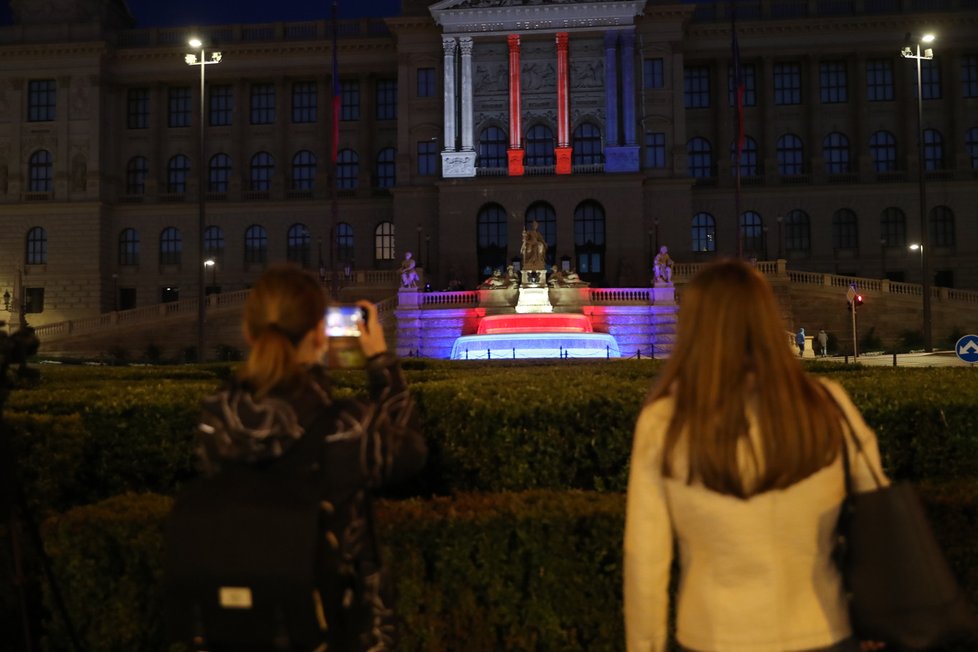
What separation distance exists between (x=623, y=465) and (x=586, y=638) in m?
2.06

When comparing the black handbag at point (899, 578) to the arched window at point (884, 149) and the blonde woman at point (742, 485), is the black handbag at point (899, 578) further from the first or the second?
the arched window at point (884, 149)

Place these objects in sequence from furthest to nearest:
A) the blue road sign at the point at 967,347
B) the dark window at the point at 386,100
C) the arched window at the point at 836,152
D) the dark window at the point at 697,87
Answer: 1. the dark window at the point at 386,100
2. the dark window at the point at 697,87
3. the arched window at the point at 836,152
4. the blue road sign at the point at 967,347

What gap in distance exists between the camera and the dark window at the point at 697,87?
6175 cm

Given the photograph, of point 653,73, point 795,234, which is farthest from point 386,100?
point 795,234

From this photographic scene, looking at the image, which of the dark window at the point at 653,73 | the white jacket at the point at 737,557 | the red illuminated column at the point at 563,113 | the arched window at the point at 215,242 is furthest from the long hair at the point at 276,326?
the arched window at the point at 215,242

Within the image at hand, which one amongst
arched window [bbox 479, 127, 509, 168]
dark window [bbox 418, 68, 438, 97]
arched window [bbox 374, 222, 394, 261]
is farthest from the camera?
arched window [bbox 374, 222, 394, 261]

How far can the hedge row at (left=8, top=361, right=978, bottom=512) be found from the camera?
258 inches

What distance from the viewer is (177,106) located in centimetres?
6469

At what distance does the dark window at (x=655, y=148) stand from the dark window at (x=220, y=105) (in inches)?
1198

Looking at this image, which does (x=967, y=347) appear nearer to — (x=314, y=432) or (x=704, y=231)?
(x=314, y=432)

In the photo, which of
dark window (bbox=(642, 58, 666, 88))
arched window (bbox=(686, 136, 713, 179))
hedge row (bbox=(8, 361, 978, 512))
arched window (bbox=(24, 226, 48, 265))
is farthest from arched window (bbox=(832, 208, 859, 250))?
hedge row (bbox=(8, 361, 978, 512))

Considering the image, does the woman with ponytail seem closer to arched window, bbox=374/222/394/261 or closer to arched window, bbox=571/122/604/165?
arched window, bbox=571/122/604/165

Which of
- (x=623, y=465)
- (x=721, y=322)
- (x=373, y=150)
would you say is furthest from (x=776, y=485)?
(x=373, y=150)

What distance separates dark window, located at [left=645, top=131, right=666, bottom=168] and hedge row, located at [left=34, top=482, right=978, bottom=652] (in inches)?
2174
